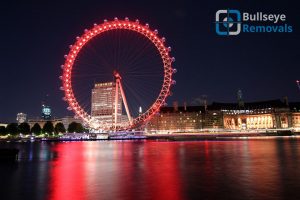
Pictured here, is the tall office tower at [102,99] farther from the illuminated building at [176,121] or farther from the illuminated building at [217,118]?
the illuminated building at [176,121]

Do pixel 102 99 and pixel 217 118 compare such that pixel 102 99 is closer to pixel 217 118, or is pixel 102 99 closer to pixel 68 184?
pixel 217 118

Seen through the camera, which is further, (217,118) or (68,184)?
(217,118)

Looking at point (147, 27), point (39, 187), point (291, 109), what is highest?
point (147, 27)

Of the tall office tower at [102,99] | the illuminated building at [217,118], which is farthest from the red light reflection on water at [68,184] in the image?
the illuminated building at [217,118]

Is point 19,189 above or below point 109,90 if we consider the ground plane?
below

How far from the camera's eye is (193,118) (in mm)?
125938

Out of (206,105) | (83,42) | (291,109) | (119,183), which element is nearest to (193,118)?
(206,105)

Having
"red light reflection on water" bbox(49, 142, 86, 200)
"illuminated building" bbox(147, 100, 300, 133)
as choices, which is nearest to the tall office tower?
"illuminated building" bbox(147, 100, 300, 133)

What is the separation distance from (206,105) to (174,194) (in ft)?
416

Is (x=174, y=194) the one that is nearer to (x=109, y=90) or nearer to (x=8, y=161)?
(x=8, y=161)

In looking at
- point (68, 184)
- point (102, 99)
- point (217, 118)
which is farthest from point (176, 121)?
point (68, 184)

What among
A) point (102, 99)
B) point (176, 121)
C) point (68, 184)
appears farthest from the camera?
point (176, 121)

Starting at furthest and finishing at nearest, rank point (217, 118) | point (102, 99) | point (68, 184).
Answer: point (217, 118)
point (102, 99)
point (68, 184)

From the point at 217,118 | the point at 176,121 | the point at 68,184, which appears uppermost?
the point at 217,118
